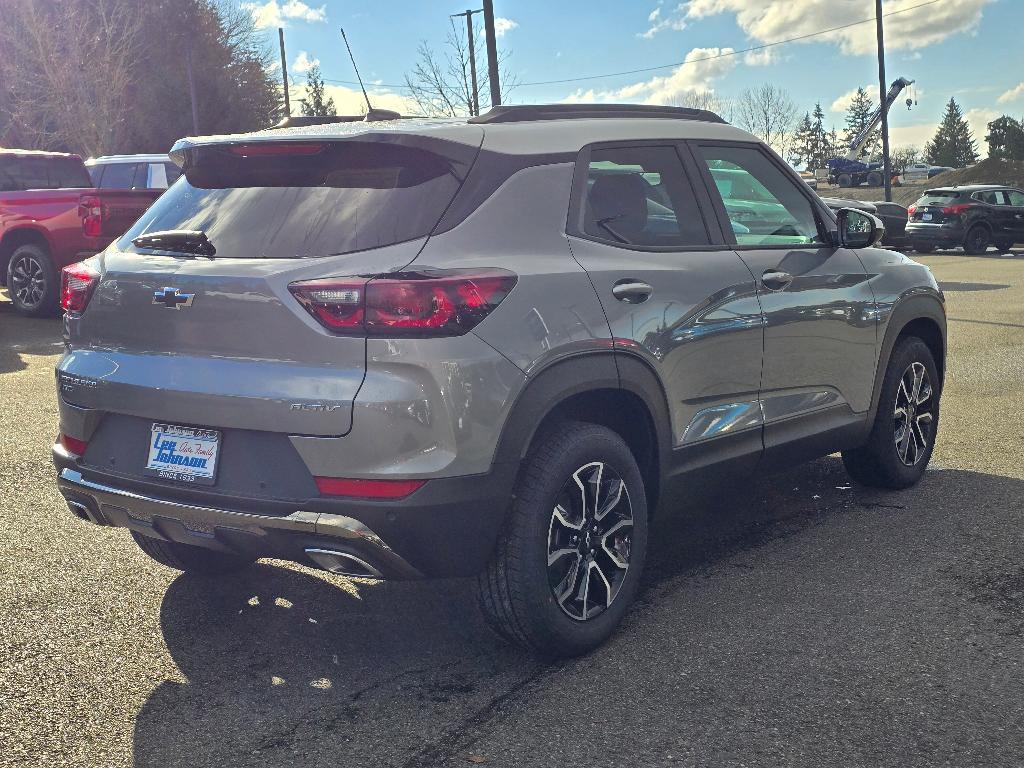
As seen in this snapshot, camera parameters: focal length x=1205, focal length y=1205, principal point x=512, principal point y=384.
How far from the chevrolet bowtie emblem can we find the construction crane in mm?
65724

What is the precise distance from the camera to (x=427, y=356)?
137 inches

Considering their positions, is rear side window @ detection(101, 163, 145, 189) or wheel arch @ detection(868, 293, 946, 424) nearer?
wheel arch @ detection(868, 293, 946, 424)

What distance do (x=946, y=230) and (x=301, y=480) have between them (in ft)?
83.4

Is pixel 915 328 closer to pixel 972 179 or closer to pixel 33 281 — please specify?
pixel 33 281

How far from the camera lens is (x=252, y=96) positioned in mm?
60281

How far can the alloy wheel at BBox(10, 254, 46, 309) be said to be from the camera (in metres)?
14.3

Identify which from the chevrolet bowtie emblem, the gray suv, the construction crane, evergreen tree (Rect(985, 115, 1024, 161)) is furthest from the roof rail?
the construction crane

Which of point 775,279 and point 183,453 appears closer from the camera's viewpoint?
point 183,453

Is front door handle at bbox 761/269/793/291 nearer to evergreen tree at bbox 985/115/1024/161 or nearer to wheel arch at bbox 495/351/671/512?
wheel arch at bbox 495/351/671/512

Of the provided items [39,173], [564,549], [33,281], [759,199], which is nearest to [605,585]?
[564,549]

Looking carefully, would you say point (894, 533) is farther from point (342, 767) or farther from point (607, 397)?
point (342, 767)

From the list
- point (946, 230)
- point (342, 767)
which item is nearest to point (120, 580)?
point (342, 767)

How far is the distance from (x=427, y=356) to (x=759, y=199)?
7.54 ft

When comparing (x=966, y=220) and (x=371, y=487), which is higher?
(x=371, y=487)
